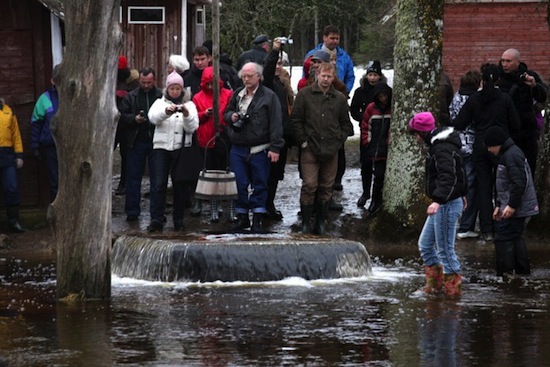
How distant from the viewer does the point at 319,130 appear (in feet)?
55.1

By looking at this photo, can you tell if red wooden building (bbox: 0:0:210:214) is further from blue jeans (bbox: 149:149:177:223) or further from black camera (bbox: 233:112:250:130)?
black camera (bbox: 233:112:250:130)

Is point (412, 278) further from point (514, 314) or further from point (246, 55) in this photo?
point (246, 55)

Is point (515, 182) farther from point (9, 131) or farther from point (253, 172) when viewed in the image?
point (9, 131)

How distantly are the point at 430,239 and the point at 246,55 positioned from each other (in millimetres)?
5890

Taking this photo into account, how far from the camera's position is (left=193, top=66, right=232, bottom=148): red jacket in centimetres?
1731

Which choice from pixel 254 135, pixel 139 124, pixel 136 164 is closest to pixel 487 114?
pixel 254 135

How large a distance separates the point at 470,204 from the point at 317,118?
89.7 inches

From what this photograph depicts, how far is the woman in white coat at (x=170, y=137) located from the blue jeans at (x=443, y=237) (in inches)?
163

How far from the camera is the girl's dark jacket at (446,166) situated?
13.1m

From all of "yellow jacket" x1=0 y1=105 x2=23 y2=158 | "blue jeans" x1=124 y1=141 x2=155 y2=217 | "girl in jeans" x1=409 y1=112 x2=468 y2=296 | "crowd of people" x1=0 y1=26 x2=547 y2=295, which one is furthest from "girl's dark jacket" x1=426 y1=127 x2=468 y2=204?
"yellow jacket" x1=0 y1=105 x2=23 y2=158

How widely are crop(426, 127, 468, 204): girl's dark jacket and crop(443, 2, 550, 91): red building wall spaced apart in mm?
18508

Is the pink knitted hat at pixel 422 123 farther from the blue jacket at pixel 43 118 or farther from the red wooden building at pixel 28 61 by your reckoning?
the red wooden building at pixel 28 61

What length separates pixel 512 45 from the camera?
31625 mm

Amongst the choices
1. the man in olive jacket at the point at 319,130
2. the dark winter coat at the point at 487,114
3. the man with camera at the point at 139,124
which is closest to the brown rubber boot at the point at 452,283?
the dark winter coat at the point at 487,114
